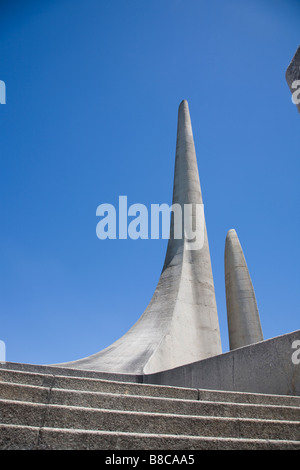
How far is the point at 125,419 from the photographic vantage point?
2.33 meters

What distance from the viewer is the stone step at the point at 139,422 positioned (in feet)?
7.02

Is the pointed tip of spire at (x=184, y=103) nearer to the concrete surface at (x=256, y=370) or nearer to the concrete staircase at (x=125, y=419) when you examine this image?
the concrete surface at (x=256, y=370)

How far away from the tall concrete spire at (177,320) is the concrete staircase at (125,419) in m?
5.74

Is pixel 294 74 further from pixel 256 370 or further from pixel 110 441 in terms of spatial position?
pixel 256 370

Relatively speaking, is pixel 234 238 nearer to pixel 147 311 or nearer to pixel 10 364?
pixel 147 311

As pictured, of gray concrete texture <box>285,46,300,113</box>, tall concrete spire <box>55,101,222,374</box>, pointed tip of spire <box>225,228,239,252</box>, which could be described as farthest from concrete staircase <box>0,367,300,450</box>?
pointed tip of spire <box>225,228,239,252</box>

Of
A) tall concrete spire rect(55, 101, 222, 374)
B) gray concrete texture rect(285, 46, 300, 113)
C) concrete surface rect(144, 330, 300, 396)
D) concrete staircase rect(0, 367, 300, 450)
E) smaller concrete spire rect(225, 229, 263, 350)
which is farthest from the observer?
smaller concrete spire rect(225, 229, 263, 350)

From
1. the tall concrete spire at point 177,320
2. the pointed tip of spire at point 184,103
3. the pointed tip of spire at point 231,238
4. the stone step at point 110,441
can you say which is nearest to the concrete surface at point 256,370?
the stone step at point 110,441

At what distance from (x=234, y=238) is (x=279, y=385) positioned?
27.9 feet

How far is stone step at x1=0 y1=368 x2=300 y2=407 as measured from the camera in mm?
2807

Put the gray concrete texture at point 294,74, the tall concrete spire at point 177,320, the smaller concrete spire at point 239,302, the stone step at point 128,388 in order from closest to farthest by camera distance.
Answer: the stone step at point 128,388, the gray concrete texture at point 294,74, the tall concrete spire at point 177,320, the smaller concrete spire at point 239,302

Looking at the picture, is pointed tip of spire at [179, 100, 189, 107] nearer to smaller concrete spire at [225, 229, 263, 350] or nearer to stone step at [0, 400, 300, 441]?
smaller concrete spire at [225, 229, 263, 350]

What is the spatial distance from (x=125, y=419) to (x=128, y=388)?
63cm
